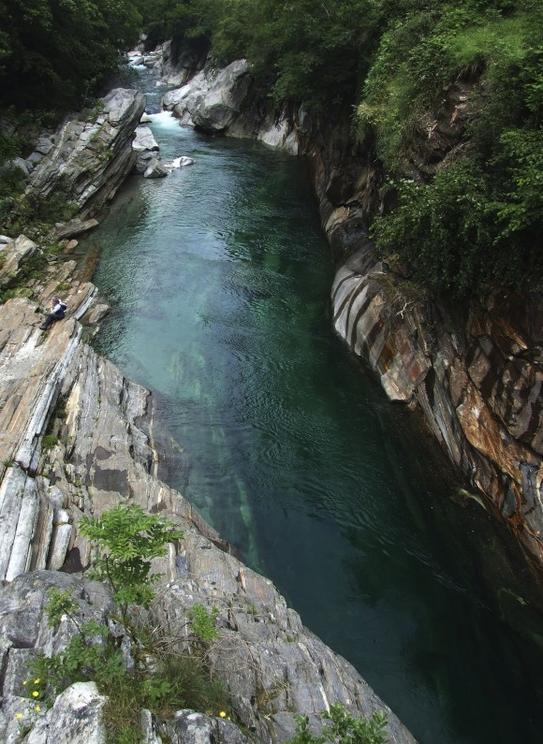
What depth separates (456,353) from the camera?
13.3 metres

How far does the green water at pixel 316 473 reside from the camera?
9.87m

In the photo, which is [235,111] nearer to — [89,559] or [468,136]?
[468,136]

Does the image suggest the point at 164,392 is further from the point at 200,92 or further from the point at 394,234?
the point at 200,92

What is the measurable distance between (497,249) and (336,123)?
62.9ft

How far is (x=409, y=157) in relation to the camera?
1495 centimetres

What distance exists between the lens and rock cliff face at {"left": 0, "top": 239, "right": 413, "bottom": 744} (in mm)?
6202

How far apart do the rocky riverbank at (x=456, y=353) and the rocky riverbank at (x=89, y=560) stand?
535 centimetres

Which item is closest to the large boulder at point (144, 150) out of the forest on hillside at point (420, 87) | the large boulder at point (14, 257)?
the forest on hillside at point (420, 87)

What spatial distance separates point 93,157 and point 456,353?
22.8 meters

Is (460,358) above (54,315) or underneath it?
underneath

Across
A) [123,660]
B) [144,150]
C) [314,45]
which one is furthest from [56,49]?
[123,660]

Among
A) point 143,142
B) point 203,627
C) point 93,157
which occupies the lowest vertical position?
point 203,627

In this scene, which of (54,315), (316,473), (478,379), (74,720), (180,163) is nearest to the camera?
(74,720)

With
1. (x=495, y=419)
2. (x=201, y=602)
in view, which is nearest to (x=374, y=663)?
(x=201, y=602)
